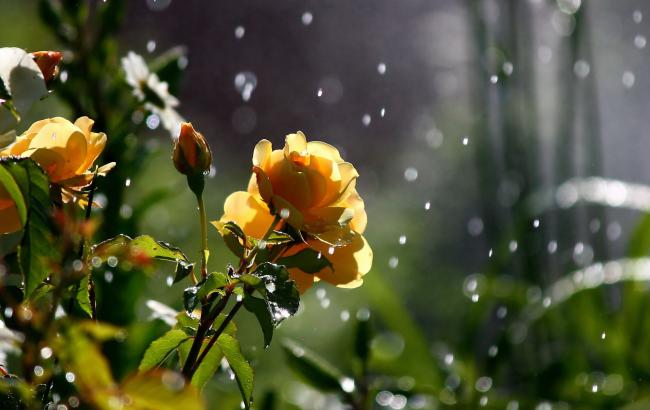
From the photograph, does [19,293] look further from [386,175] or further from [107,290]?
[386,175]

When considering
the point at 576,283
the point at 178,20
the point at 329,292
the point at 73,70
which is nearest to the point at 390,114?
the point at 178,20

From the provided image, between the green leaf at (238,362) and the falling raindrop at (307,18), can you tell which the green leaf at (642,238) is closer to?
the green leaf at (238,362)

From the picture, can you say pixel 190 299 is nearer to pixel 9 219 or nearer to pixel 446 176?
pixel 9 219

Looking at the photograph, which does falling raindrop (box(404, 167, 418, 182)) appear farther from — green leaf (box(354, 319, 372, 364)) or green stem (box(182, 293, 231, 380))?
green stem (box(182, 293, 231, 380))

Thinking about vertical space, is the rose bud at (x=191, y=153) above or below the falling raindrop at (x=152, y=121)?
above

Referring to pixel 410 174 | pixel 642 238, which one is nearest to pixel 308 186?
pixel 642 238

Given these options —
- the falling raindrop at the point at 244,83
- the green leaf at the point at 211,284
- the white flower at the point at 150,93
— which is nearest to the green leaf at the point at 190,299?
the green leaf at the point at 211,284

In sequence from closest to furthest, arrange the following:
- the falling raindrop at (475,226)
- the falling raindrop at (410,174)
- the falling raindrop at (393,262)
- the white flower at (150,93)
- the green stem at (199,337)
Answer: the green stem at (199,337) → the white flower at (150,93) → the falling raindrop at (393,262) → the falling raindrop at (475,226) → the falling raindrop at (410,174)
